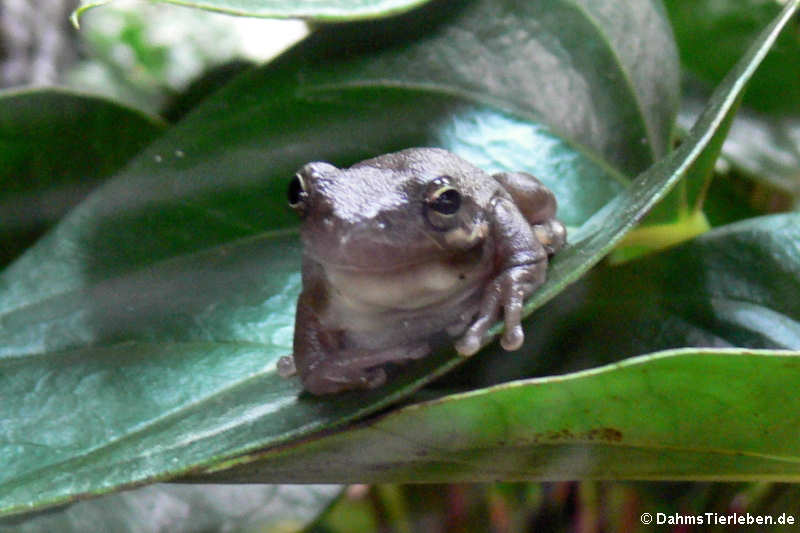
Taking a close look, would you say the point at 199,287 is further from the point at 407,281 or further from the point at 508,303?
the point at 508,303

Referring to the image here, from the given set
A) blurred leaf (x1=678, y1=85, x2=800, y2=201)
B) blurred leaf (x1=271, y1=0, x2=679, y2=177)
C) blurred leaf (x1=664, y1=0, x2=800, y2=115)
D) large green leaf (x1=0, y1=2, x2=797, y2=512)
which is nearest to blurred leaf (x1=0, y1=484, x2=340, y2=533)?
large green leaf (x1=0, y1=2, x2=797, y2=512)

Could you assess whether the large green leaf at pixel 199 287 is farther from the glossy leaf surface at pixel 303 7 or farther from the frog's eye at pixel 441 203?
the glossy leaf surface at pixel 303 7

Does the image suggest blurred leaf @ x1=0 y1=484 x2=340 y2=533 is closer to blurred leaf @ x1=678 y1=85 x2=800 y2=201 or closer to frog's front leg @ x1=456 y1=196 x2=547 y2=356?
frog's front leg @ x1=456 y1=196 x2=547 y2=356

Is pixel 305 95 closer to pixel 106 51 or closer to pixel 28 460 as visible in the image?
pixel 28 460

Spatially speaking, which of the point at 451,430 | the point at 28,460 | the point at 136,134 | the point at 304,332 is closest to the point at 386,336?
the point at 304,332

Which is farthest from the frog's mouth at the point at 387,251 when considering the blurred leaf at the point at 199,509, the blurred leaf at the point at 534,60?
the blurred leaf at the point at 199,509

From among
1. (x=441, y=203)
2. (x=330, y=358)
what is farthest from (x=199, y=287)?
(x=441, y=203)

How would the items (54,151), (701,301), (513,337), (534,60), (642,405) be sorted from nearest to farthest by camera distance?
1. (642,405)
2. (513,337)
3. (701,301)
4. (534,60)
5. (54,151)

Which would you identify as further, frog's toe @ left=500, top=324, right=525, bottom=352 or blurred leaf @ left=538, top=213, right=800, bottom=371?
blurred leaf @ left=538, top=213, right=800, bottom=371
